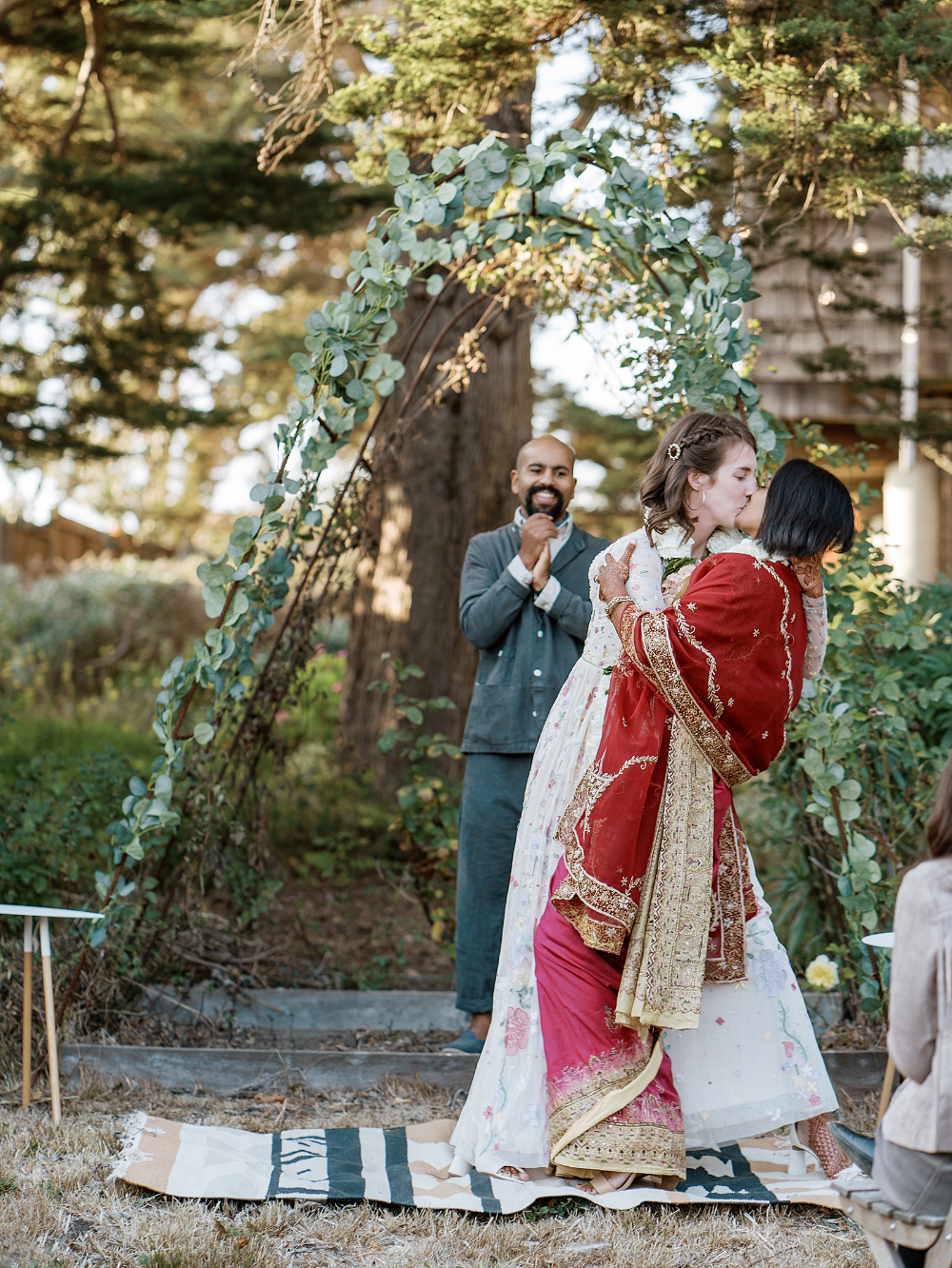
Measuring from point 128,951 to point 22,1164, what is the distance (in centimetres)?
96

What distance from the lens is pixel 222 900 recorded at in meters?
5.05

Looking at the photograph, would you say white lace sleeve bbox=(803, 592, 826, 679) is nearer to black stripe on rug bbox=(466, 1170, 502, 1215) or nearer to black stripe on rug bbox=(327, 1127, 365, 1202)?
black stripe on rug bbox=(466, 1170, 502, 1215)

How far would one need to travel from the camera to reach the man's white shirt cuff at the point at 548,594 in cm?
336

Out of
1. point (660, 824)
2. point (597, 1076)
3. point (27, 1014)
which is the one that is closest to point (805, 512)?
point (660, 824)

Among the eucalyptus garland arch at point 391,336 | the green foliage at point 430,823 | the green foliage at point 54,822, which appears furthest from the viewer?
the green foliage at point 430,823

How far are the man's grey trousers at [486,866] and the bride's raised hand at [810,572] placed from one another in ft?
3.79

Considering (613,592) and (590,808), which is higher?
(613,592)

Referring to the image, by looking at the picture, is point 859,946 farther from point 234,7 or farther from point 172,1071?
point 234,7

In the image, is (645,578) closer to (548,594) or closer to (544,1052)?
(548,594)

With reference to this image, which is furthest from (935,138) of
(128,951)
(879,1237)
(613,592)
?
(128,951)

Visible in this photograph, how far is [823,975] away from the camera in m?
3.38

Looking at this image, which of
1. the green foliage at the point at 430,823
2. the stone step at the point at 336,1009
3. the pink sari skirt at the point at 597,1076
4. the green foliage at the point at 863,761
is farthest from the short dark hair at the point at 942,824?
the green foliage at the point at 430,823

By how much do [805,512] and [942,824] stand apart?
2.79 ft

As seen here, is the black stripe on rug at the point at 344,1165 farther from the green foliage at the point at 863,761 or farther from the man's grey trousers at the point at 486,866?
the green foliage at the point at 863,761
